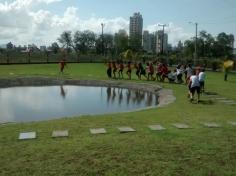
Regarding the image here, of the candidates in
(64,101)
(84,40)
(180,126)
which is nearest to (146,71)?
(64,101)

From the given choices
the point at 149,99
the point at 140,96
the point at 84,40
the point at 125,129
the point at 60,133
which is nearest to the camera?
the point at 60,133

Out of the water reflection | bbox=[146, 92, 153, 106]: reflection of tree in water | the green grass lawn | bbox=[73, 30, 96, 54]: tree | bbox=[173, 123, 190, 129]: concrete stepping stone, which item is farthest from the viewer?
bbox=[73, 30, 96, 54]: tree

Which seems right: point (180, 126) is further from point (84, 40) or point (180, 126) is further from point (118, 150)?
point (84, 40)

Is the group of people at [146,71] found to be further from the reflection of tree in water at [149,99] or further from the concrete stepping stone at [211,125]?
the concrete stepping stone at [211,125]

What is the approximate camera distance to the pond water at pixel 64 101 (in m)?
16.9

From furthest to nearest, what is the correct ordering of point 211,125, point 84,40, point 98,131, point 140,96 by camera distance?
1. point 84,40
2. point 140,96
3. point 211,125
4. point 98,131

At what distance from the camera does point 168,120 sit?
13156mm

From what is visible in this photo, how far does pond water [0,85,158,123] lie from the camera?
16938 mm

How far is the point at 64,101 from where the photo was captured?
68.3 ft

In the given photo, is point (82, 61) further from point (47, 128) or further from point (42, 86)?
point (47, 128)

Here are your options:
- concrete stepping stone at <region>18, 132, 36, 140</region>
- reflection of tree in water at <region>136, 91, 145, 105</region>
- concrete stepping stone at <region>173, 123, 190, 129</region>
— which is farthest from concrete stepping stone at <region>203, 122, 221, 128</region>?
reflection of tree in water at <region>136, 91, 145, 105</region>

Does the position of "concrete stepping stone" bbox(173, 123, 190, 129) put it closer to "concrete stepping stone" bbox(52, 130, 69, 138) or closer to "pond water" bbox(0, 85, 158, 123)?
"concrete stepping stone" bbox(52, 130, 69, 138)

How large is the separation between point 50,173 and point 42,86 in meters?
21.9

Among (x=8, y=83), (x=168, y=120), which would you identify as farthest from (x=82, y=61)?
(x=168, y=120)
